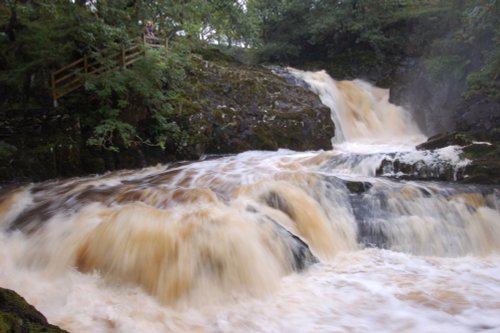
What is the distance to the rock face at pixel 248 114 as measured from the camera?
415 inches

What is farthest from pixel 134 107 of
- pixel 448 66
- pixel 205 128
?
pixel 448 66

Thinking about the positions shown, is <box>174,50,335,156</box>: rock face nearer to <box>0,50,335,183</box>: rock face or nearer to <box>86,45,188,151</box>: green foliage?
<box>0,50,335,183</box>: rock face

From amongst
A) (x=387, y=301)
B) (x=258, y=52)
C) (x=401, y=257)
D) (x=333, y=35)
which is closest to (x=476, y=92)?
(x=401, y=257)

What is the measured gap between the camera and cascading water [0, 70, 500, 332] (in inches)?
167

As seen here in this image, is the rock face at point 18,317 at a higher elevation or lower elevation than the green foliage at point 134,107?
lower

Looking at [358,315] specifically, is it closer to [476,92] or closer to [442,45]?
[476,92]

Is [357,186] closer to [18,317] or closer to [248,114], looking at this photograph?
[248,114]

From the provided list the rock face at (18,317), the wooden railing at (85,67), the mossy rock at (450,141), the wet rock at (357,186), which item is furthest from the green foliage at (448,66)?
the rock face at (18,317)

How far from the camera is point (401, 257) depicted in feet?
19.3

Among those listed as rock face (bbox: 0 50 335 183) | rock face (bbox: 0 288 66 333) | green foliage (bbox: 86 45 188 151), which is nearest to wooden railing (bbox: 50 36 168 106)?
green foliage (bbox: 86 45 188 151)

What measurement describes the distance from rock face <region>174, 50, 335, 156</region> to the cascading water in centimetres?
248

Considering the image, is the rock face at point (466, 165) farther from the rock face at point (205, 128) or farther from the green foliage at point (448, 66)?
the green foliage at point (448, 66)

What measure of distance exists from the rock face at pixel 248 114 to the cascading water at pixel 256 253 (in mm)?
2484

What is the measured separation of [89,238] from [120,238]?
449 mm
